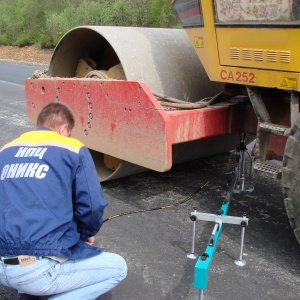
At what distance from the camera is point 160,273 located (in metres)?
3.07

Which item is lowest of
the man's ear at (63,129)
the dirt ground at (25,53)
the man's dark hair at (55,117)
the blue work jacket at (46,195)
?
the dirt ground at (25,53)

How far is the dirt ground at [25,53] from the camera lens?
2979cm

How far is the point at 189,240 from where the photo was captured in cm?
352

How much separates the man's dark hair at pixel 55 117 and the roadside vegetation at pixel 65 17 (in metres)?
26.8

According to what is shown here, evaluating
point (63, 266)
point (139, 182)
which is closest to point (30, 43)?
point (139, 182)

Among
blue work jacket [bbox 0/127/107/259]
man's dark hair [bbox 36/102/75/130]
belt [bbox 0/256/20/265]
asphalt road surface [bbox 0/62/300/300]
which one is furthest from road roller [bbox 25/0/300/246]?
belt [bbox 0/256/20/265]

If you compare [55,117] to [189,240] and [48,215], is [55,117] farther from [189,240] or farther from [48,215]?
[189,240]

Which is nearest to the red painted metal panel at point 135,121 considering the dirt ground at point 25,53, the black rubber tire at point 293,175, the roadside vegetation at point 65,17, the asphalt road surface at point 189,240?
the asphalt road surface at point 189,240

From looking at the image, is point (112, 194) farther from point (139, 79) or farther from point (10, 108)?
point (10, 108)

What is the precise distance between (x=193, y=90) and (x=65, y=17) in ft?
106

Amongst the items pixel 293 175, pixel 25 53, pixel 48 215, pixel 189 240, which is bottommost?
pixel 25 53

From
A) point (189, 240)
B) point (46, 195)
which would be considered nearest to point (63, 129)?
point (46, 195)

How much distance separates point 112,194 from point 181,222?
2.98 feet

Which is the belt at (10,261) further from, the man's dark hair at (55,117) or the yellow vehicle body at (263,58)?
the yellow vehicle body at (263,58)
